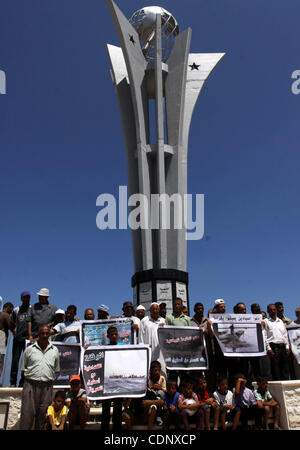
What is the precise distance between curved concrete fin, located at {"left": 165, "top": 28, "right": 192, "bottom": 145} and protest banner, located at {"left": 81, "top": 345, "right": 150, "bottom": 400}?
14721mm

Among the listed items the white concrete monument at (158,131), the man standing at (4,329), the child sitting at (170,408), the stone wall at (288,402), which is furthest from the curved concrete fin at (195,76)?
the child sitting at (170,408)

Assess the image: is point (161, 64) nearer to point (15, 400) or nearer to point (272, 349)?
point (272, 349)

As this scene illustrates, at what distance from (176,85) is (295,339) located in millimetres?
15320

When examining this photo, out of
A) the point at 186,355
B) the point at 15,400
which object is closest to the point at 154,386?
the point at 186,355

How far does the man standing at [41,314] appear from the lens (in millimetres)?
6473

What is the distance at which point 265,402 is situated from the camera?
533 cm

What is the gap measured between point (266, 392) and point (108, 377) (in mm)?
2369

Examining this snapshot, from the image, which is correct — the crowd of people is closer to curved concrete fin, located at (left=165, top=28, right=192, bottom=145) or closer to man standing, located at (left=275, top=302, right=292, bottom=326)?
man standing, located at (left=275, top=302, right=292, bottom=326)

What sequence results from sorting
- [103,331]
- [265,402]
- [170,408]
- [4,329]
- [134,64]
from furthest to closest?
[134,64] → [4,329] → [103,331] → [265,402] → [170,408]

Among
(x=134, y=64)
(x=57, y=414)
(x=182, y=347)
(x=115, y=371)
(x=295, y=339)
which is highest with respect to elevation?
(x=134, y=64)

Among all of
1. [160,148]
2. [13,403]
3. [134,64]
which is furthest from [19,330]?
[134,64]

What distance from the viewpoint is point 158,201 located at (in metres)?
17.7

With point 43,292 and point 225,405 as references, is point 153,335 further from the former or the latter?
point 43,292

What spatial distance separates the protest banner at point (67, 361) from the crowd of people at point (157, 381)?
6.1 inches
